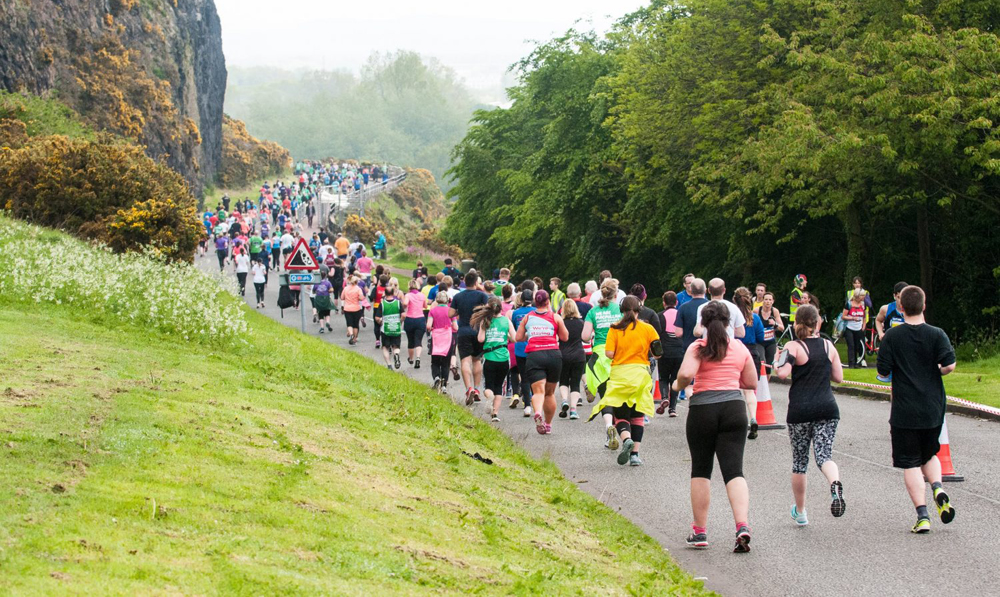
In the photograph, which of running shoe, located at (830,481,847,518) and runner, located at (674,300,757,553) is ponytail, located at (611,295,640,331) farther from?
running shoe, located at (830,481,847,518)

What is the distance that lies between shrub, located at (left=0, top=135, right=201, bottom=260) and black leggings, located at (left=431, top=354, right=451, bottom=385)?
46.6ft

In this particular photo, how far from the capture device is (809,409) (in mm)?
9359

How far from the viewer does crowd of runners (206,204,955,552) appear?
28.9 feet

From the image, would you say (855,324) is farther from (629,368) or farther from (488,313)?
(629,368)

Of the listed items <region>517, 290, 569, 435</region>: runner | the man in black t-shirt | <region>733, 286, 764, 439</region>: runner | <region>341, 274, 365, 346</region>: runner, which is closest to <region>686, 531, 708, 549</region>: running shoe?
the man in black t-shirt

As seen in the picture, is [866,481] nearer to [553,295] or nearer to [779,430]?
[779,430]

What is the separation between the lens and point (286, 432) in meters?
10.1

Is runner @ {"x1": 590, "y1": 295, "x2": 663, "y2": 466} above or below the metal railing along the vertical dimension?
below

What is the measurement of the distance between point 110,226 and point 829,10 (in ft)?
60.8

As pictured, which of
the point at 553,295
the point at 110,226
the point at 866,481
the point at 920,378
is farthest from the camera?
the point at 110,226

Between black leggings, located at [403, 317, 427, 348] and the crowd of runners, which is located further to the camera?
black leggings, located at [403, 317, 427, 348]

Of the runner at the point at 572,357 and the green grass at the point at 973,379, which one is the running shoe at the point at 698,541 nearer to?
the runner at the point at 572,357

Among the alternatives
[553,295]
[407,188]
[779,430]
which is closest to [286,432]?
[779,430]

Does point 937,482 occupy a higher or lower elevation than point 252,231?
lower
